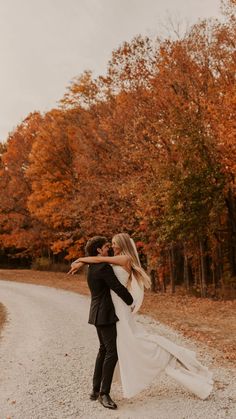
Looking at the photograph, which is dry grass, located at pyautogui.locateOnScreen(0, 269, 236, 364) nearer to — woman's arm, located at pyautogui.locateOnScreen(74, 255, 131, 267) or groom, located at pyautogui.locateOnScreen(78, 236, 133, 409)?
groom, located at pyautogui.locateOnScreen(78, 236, 133, 409)

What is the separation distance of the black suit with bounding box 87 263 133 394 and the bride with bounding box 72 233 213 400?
95mm

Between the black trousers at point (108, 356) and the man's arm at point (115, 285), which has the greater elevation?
the man's arm at point (115, 285)

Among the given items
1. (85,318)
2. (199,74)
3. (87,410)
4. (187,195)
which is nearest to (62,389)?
(87,410)

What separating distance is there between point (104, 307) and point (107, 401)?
4.06 feet

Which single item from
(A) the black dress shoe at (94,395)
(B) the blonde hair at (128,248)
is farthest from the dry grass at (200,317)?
(B) the blonde hair at (128,248)

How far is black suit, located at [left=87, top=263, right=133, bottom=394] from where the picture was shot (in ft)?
21.1

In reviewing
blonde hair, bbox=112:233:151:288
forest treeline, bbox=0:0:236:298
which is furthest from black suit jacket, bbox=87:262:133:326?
forest treeline, bbox=0:0:236:298

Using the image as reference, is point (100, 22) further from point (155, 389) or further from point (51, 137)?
point (155, 389)

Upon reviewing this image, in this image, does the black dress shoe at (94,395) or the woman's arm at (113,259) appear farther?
the black dress shoe at (94,395)

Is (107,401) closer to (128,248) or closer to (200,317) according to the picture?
(128,248)

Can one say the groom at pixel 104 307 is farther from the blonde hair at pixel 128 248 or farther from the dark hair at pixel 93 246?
the blonde hair at pixel 128 248

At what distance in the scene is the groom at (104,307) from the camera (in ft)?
21.0

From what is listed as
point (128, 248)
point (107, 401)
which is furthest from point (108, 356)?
point (128, 248)

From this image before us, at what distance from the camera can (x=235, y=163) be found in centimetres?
1839
